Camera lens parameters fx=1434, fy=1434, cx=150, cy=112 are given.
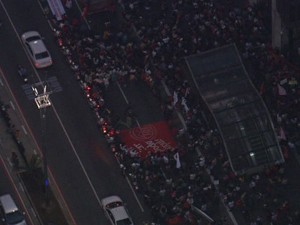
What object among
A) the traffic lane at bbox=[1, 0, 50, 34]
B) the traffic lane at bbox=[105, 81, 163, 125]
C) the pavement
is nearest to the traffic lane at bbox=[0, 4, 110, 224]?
the pavement

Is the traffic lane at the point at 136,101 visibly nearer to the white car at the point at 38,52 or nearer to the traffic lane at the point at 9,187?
the white car at the point at 38,52

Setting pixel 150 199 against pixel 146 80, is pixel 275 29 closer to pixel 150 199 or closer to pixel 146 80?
pixel 146 80

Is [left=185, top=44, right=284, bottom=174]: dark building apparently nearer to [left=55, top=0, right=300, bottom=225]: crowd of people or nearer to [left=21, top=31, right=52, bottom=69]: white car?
[left=55, top=0, right=300, bottom=225]: crowd of people

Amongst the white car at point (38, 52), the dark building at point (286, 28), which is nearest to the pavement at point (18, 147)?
the white car at point (38, 52)

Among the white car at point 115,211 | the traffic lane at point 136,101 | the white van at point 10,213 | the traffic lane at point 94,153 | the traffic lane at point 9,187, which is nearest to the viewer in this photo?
the white van at point 10,213

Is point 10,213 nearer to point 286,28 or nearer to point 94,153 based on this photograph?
point 94,153

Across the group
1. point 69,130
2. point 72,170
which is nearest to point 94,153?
point 72,170
